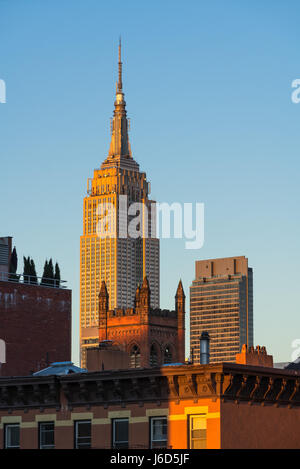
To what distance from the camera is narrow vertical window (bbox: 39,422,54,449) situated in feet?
169

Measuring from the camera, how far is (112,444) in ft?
165

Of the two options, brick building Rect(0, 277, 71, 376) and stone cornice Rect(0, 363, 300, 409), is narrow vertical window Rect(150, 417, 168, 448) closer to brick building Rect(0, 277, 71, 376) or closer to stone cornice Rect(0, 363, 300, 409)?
stone cornice Rect(0, 363, 300, 409)

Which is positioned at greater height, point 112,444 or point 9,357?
point 9,357

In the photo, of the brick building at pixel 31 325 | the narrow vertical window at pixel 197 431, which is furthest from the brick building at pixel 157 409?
the brick building at pixel 31 325

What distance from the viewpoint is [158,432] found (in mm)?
49562

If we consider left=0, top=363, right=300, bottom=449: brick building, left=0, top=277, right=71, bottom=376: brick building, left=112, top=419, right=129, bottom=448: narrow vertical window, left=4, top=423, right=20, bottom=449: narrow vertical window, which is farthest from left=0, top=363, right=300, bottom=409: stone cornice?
left=0, top=277, right=71, bottom=376: brick building

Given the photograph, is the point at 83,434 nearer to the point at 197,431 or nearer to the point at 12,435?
the point at 12,435

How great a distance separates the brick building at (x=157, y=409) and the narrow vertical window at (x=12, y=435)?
0.04 metres

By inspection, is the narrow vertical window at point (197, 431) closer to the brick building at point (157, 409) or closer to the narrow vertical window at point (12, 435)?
the brick building at point (157, 409)

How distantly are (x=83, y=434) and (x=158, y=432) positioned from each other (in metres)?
3.39
